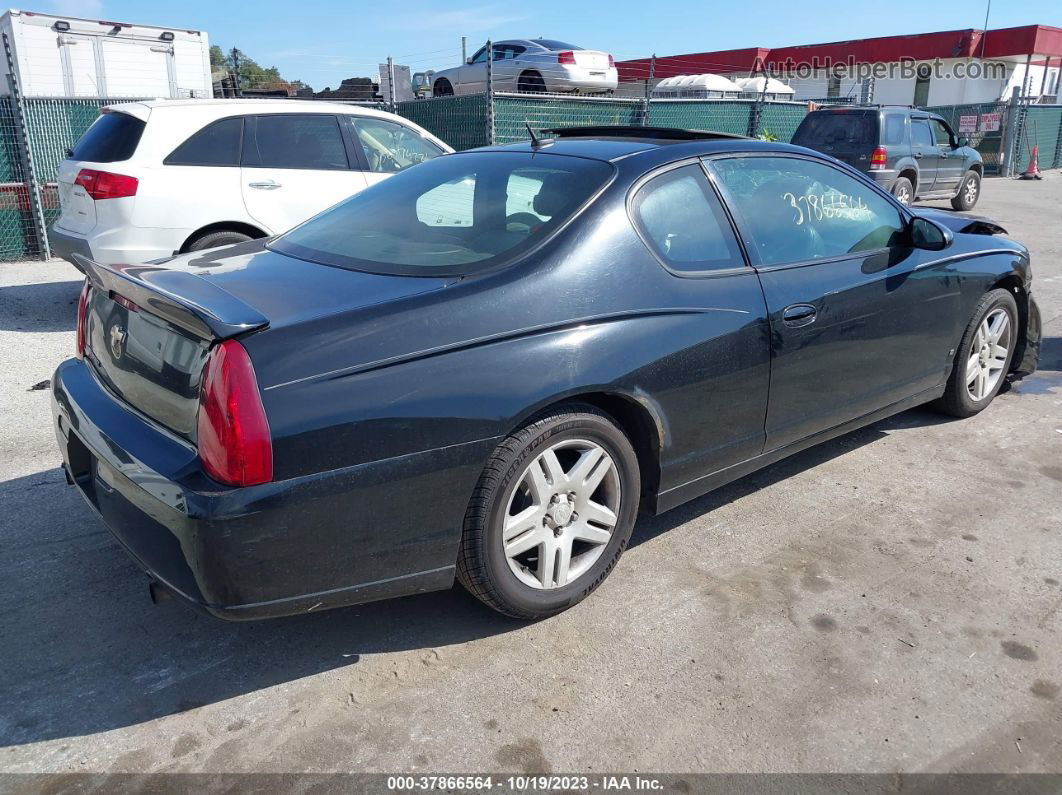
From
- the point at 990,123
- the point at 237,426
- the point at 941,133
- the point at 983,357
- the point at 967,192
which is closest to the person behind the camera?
the point at 237,426

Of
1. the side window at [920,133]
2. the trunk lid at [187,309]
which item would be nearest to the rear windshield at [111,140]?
the trunk lid at [187,309]

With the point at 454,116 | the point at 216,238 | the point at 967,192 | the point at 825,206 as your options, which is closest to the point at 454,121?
the point at 454,116

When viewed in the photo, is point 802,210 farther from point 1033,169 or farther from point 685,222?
point 1033,169

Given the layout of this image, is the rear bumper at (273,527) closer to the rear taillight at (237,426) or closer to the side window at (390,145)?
the rear taillight at (237,426)

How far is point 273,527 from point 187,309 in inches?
26.2

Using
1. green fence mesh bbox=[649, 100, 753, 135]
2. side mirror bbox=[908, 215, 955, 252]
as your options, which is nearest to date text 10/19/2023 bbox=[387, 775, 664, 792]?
side mirror bbox=[908, 215, 955, 252]

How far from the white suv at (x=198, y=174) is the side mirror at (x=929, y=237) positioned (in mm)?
4678

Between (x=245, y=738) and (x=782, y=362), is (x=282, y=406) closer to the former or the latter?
(x=245, y=738)

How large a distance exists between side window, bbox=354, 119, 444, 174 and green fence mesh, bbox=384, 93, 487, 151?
4.22 m

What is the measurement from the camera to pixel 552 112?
12.6m

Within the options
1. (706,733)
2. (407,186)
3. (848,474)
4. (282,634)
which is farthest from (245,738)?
(848,474)

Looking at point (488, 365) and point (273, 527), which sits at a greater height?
point (488, 365)

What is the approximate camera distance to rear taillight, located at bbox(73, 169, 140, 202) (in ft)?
20.8

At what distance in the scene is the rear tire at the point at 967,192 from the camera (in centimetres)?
1600
